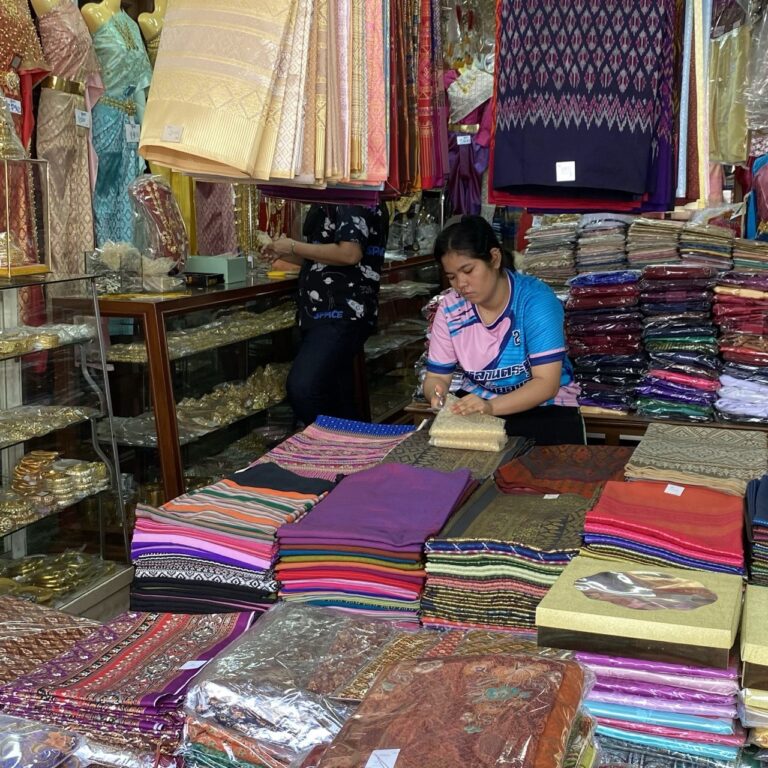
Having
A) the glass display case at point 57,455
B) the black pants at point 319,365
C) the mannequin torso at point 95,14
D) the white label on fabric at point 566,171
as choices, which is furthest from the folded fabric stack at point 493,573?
the mannequin torso at point 95,14

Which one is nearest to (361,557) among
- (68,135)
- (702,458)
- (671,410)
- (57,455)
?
(702,458)

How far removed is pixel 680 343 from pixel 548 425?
105 cm

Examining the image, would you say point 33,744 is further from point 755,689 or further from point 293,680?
point 755,689

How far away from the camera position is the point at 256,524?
1874 mm

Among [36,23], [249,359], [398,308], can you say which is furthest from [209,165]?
[398,308]

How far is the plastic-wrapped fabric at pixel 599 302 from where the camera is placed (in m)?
4.14

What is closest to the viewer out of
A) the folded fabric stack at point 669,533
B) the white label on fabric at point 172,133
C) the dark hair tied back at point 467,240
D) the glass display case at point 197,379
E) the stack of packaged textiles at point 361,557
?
the folded fabric stack at point 669,533

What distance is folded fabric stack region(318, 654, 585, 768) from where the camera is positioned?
99 cm

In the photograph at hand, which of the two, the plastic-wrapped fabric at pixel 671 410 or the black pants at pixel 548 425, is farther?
the plastic-wrapped fabric at pixel 671 410

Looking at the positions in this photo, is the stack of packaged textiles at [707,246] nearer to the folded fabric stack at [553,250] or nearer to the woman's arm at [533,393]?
the folded fabric stack at [553,250]

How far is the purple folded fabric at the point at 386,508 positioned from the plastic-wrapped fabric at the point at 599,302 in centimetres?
221

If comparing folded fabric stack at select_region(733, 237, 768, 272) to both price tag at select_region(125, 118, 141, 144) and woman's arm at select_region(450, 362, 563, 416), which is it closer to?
woman's arm at select_region(450, 362, 563, 416)

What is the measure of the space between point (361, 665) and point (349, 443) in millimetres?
1256

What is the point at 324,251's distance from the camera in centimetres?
454
